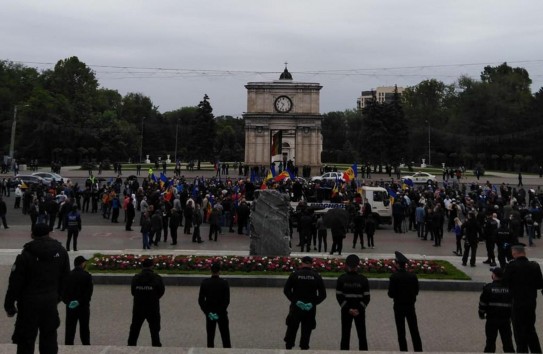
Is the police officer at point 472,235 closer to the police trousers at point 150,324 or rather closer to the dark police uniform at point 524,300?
the dark police uniform at point 524,300

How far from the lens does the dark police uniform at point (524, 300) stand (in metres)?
9.27

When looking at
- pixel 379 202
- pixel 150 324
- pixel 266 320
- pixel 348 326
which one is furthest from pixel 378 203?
pixel 150 324

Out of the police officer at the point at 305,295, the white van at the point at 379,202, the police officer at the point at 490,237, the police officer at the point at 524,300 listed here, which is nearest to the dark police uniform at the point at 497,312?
the police officer at the point at 524,300

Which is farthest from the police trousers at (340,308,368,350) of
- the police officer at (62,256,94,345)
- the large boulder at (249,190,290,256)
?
the large boulder at (249,190,290,256)

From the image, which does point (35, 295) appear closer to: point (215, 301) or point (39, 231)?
point (39, 231)

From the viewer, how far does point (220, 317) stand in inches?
387

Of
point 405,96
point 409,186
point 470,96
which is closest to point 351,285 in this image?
point 409,186

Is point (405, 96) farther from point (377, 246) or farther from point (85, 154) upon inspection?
point (377, 246)

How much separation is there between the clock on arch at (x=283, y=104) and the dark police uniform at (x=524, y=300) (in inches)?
2682

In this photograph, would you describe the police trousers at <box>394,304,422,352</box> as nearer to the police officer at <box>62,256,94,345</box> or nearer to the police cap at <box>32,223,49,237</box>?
the police officer at <box>62,256,94,345</box>

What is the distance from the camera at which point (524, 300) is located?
9.32 meters

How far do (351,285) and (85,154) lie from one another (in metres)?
81.8

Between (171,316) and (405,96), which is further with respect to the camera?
(405,96)

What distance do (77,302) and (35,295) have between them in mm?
2738
